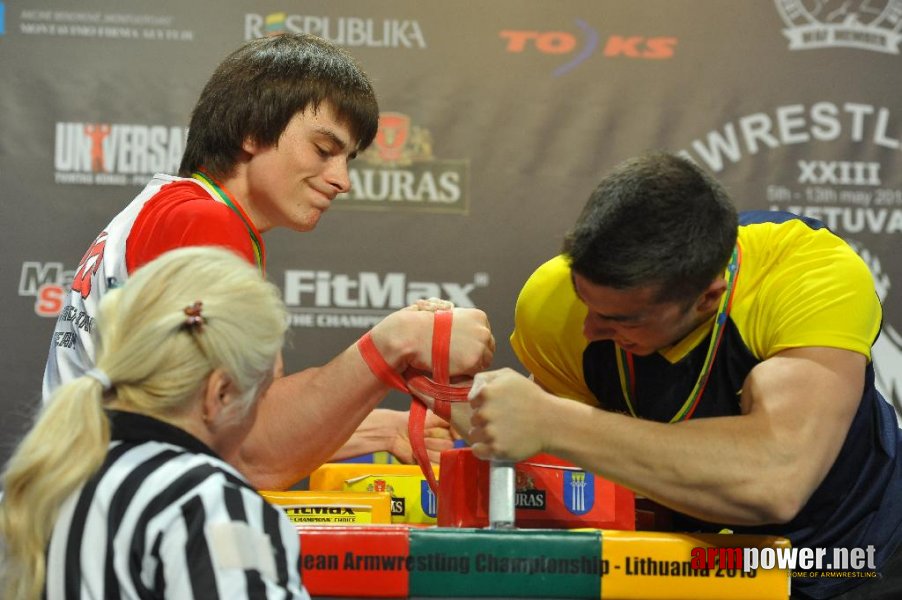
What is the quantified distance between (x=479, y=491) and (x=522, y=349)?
1.40 feet

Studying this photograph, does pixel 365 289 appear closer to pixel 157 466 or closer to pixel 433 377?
pixel 433 377

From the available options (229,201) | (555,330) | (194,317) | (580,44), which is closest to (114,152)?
(580,44)

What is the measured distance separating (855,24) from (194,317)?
2.96 meters

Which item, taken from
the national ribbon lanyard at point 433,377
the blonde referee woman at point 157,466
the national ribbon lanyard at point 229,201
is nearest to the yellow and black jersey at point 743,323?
the national ribbon lanyard at point 433,377

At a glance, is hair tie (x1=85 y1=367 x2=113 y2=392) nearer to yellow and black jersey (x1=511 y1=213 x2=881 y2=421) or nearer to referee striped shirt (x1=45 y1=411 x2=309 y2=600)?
referee striped shirt (x1=45 y1=411 x2=309 y2=600)

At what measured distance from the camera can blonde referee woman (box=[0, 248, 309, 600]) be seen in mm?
1021

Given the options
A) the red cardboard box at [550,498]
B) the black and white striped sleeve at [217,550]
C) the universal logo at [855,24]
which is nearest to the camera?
the black and white striped sleeve at [217,550]

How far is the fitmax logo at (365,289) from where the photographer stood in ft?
10.8

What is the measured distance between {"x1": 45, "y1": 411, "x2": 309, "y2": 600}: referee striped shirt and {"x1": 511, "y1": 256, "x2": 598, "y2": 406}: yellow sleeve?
76 cm

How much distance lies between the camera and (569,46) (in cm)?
336

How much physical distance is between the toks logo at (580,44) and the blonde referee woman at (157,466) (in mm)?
2361

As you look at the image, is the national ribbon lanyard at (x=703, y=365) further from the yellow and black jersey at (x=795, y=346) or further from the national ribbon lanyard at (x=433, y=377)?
the national ribbon lanyard at (x=433, y=377)

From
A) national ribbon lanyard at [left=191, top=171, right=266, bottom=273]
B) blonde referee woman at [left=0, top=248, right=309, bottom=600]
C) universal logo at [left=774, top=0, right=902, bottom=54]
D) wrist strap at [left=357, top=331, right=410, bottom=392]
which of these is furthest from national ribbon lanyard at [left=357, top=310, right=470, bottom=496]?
universal logo at [left=774, top=0, right=902, bottom=54]

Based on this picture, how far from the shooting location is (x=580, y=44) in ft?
11.0
